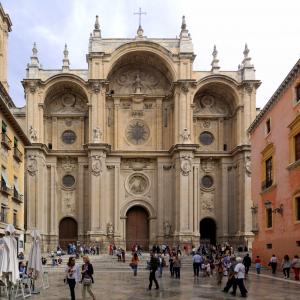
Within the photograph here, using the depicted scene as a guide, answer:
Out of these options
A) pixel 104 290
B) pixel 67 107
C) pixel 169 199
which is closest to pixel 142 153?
pixel 169 199

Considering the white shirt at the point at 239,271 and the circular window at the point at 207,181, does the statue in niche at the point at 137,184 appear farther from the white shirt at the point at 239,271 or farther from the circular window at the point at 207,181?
the white shirt at the point at 239,271

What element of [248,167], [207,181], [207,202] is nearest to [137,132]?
[207,181]

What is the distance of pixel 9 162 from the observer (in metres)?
33.7

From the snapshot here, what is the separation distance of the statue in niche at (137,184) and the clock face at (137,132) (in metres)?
3.53

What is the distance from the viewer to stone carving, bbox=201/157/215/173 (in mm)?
56344

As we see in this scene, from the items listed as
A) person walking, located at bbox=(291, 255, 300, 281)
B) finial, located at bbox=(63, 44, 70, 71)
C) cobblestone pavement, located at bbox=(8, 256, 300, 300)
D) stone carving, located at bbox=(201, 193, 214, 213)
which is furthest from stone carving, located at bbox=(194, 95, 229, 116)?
person walking, located at bbox=(291, 255, 300, 281)

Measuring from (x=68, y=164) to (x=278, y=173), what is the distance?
27024 mm

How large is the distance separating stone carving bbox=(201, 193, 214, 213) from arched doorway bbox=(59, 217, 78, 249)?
12.7 meters

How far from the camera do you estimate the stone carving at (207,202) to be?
55.8 m

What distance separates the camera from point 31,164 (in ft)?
171

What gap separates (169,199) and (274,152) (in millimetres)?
21902

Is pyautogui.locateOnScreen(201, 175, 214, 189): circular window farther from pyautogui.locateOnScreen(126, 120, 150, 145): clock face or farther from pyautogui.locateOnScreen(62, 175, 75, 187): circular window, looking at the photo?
pyautogui.locateOnScreen(62, 175, 75, 187): circular window

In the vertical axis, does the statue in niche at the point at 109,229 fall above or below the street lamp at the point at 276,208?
below

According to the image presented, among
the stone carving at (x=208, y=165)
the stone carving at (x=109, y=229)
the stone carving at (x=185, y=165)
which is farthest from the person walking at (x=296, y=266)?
the stone carving at (x=208, y=165)
